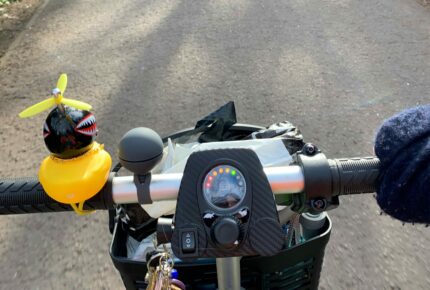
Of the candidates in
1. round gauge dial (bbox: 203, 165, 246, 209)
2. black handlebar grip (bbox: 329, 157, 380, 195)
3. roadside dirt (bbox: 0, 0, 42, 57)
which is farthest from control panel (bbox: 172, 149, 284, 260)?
roadside dirt (bbox: 0, 0, 42, 57)

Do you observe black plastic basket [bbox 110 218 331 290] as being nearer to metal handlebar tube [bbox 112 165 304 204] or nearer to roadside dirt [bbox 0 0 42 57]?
metal handlebar tube [bbox 112 165 304 204]

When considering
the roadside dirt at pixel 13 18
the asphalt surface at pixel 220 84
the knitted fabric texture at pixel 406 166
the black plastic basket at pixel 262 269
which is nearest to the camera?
the knitted fabric texture at pixel 406 166

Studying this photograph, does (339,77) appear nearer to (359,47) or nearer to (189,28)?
(359,47)

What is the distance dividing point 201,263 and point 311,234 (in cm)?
33

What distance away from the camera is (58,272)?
2354mm

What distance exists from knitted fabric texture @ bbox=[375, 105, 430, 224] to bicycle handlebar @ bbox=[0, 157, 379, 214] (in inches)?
1.8

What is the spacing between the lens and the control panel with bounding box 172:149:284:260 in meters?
0.85

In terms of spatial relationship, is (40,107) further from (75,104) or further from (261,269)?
(261,269)

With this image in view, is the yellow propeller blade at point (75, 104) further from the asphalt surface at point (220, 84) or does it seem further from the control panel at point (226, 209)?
the asphalt surface at point (220, 84)

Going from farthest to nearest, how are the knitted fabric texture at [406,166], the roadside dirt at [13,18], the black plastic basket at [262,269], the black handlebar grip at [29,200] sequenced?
the roadside dirt at [13,18] < the black plastic basket at [262,269] < the black handlebar grip at [29,200] < the knitted fabric texture at [406,166]

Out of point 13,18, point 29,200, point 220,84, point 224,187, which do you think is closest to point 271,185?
point 224,187

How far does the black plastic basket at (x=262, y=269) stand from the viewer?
1.17 metres

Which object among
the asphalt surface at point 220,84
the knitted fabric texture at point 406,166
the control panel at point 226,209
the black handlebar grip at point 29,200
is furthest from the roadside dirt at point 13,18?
the knitted fabric texture at point 406,166

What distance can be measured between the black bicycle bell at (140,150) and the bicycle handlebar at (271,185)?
50 millimetres
